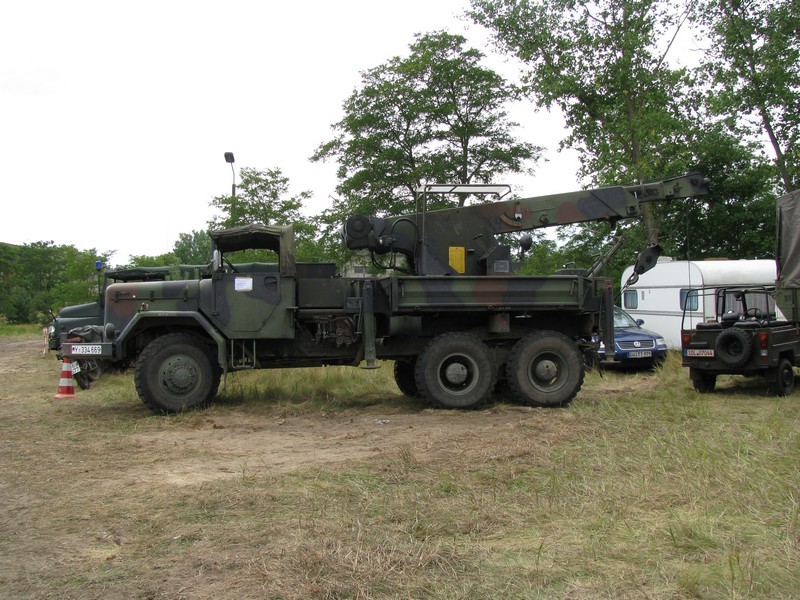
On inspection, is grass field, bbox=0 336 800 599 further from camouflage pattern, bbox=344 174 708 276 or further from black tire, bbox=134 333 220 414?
camouflage pattern, bbox=344 174 708 276

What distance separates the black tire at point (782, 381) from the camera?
10.7m

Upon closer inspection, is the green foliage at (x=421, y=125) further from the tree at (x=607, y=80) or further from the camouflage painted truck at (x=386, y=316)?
the camouflage painted truck at (x=386, y=316)

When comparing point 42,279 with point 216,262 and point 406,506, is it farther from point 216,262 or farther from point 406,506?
point 406,506

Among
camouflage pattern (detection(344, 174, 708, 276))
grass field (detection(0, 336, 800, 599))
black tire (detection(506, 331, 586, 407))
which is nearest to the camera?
grass field (detection(0, 336, 800, 599))

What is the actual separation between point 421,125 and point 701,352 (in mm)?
15042

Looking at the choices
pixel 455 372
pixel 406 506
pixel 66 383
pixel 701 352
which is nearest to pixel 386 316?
pixel 455 372

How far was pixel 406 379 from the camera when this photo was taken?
1098 cm

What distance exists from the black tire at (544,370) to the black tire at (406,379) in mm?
1773

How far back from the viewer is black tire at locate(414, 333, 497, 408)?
9383 millimetres

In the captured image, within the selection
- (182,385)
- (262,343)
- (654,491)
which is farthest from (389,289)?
(654,491)

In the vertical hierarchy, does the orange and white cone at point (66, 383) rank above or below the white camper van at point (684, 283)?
below

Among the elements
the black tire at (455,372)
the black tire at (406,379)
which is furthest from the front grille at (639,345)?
the black tire at (455,372)

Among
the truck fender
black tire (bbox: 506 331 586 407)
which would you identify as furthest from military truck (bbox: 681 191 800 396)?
the truck fender

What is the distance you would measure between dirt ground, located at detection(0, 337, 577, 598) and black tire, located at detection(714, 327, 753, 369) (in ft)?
11.3
